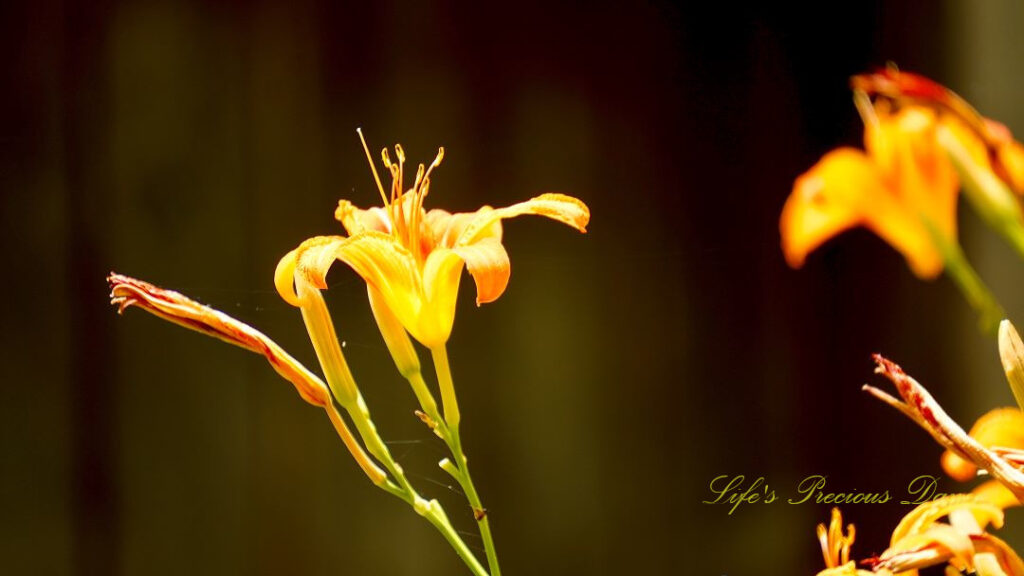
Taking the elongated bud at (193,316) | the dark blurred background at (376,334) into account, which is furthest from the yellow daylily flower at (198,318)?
the dark blurred background at (376,334)

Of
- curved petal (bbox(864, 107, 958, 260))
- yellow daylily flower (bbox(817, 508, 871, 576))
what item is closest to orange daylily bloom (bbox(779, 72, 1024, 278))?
curved petal (bbox(864, 107, 958, 260))

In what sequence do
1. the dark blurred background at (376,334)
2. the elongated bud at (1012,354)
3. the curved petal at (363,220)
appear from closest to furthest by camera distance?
the elongated bud at (1012,354), the curved petal at (363,220), the dark blurred background at (376,334)

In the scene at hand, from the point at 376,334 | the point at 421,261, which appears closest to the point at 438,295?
the point at 421,261

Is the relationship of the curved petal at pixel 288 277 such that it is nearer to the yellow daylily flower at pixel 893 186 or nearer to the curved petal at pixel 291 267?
the curved petal at pixel 291 267

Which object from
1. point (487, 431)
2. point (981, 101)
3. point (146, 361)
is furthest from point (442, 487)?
point (981, 101)

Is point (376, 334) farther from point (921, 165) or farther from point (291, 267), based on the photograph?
point (921, 165)

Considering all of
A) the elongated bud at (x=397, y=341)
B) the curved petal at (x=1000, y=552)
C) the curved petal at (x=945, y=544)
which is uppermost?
the elongated bud at (x=397, y=341)
